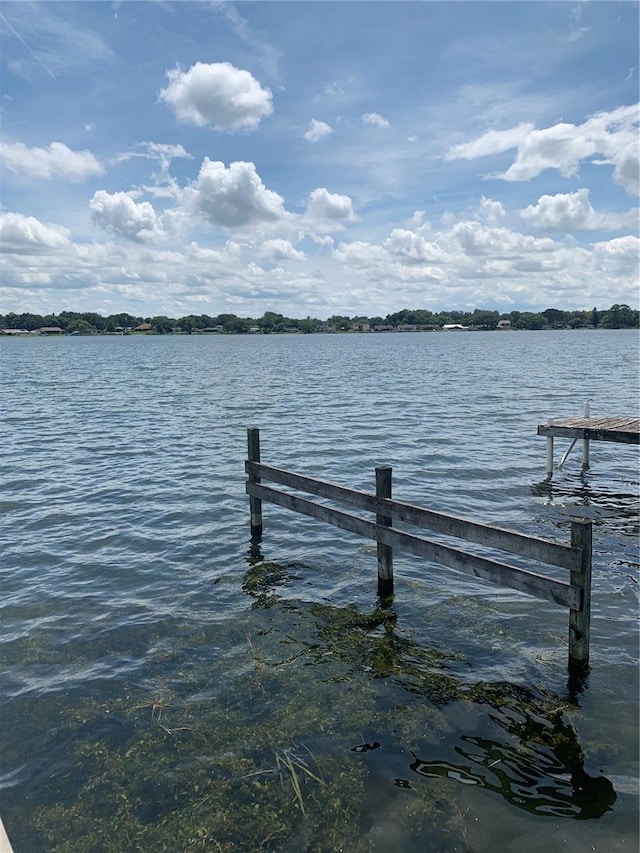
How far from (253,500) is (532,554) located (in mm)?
7131

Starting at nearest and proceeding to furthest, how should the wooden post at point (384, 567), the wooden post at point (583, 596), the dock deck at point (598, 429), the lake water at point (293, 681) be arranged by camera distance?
the lake water at point (293, 681), the wooden post at point (583, 596), the wooden post at point (384, 567), the dock deck at point (598, 429)

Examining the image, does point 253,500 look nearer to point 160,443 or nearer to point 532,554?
point 532,554

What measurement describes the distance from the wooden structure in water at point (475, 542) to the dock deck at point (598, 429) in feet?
31.6

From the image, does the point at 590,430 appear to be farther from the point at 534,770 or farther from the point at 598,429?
the point at 534,770

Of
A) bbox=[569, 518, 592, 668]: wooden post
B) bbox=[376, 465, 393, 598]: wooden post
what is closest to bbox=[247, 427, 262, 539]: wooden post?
bbox=[376, 465, 393, 598]: wooden post

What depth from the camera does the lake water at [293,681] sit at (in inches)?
228

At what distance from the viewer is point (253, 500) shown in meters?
13.5

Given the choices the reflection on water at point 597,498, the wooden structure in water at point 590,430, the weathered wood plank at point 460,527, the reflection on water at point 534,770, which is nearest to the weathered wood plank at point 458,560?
the weathered wood plank at point 460,527

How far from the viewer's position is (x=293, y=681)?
8.02 meters

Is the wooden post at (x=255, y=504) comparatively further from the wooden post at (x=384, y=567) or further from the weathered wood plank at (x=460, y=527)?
the wooden post at (x=384, y=567)

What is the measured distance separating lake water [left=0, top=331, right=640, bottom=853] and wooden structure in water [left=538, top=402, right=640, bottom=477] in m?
1.45

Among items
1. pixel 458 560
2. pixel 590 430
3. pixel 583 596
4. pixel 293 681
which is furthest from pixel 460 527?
pixel 590 430

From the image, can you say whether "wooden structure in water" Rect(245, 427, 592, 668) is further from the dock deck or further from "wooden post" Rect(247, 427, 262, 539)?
the dock deck

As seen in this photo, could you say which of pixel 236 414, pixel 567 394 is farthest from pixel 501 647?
pixel 567 394
